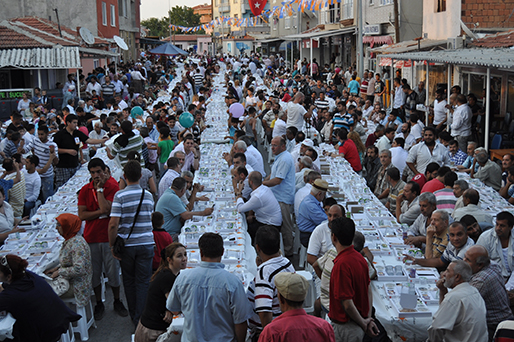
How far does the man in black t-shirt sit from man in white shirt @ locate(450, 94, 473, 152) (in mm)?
8143

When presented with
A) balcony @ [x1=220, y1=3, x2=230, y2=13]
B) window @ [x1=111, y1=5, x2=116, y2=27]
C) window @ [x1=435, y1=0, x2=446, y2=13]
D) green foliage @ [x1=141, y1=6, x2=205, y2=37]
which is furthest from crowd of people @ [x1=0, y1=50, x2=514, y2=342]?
green foliage @ [x1=141, y1=6, x2=205, y2=37]

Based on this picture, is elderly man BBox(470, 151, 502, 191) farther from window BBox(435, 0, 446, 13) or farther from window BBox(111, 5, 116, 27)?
window BBox(111, 5, 116, 27)

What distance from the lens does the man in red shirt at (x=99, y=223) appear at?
277 inches

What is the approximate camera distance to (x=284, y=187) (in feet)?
29.9

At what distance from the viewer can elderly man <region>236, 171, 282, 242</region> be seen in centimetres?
823

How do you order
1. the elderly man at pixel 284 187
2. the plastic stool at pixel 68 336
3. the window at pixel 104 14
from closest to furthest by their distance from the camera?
1. the plastic stool at pixel 68 336
2. the elderly man at pixel 284 187
3. the window at pixel 104 14

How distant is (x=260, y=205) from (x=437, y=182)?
108 inches

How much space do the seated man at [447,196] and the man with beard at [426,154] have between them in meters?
2.16

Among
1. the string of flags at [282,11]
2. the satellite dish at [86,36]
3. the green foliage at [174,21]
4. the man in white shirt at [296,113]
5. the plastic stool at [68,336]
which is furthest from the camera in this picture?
the green foliage at [174,21]

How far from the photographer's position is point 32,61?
71.5 ft

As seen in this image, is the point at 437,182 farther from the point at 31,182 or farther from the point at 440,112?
the point at 440,112

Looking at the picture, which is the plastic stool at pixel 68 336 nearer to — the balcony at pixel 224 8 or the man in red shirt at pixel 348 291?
the man in red shirt at pixel 348 291

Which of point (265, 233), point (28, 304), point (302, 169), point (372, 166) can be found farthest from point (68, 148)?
point (265, 233)

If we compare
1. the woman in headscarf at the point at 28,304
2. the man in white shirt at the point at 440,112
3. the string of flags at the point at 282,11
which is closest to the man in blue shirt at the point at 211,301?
the woman in headscarf at the point at 28,304
